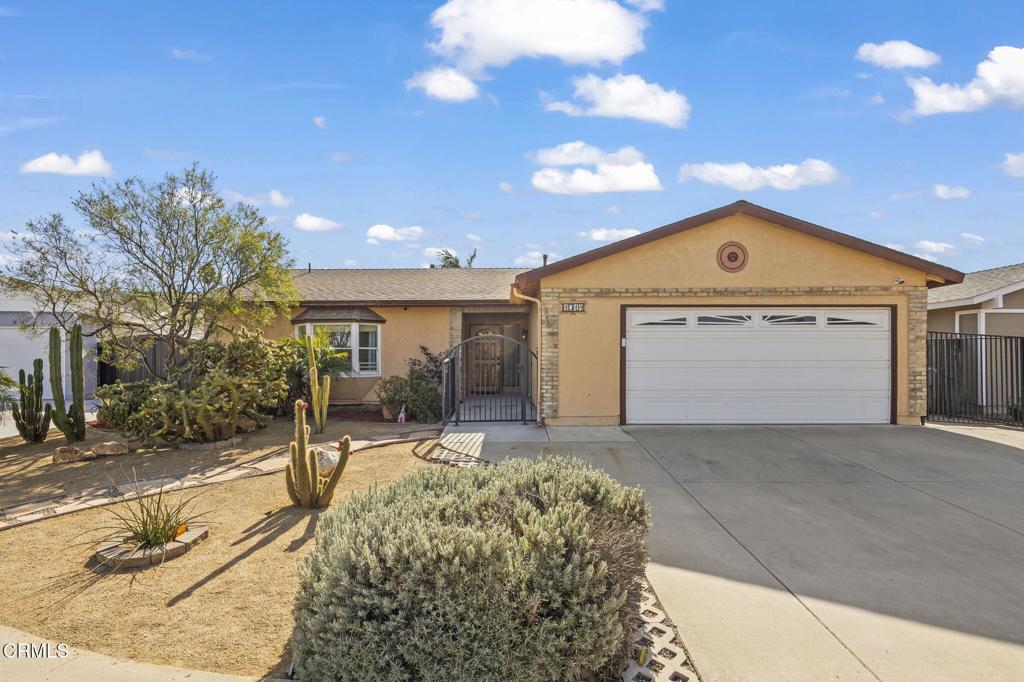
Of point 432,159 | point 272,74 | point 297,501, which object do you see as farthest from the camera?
point 432,159

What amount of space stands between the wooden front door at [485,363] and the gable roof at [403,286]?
1.32 meters

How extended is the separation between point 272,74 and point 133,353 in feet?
21.1

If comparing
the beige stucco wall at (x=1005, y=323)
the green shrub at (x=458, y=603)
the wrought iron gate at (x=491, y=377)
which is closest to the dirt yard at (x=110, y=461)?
the wrought iron gate at (x=491, y=377)

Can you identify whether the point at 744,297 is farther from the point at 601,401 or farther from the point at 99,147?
the point at 99,147

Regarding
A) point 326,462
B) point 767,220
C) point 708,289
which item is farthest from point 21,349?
point 767,220

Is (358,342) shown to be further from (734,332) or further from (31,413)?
(734,332)

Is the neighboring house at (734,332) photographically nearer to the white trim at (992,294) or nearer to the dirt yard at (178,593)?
the white trim at (992,294)

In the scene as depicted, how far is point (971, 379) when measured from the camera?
1402 cm

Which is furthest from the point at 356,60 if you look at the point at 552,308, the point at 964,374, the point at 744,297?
the point at 964,374

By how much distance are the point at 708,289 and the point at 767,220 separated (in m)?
1.76

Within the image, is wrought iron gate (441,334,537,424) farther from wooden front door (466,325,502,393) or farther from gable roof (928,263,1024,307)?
gable roof (928,263,1024,307)

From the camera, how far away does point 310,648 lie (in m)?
A: 3.00

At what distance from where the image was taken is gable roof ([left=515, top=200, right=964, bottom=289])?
11.3 metres

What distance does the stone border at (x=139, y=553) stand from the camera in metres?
4.96
